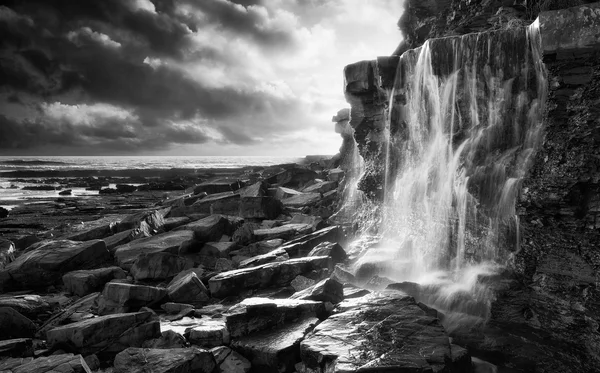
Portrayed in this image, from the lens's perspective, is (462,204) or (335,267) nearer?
(462,204)

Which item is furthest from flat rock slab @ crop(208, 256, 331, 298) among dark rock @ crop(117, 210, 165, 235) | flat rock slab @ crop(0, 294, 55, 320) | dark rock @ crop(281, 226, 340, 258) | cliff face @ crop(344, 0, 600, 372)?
dark rock @ crop(117, 210, 165, 235)

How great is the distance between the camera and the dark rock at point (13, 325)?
8.30m

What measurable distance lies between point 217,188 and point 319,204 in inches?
390

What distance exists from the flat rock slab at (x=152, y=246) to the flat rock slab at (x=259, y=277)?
12.1 feet

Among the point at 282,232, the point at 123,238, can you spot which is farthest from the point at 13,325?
the point at 282,232

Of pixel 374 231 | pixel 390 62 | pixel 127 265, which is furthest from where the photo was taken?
pixel 374 231

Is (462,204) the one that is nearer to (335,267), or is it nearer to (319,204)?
(335,267)

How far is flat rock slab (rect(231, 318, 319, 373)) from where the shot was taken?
6.90 meters

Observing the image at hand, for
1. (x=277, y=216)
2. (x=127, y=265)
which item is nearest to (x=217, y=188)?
(x=277, y=216)

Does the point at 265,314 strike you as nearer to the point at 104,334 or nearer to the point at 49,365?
the point at 104,334

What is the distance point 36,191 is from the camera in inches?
1791

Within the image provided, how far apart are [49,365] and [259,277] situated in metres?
5.64

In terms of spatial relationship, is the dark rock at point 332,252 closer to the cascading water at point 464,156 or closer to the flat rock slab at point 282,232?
the cascading water at point 464,156

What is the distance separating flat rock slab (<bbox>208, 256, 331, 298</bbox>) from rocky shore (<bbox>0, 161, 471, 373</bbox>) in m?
0.03
